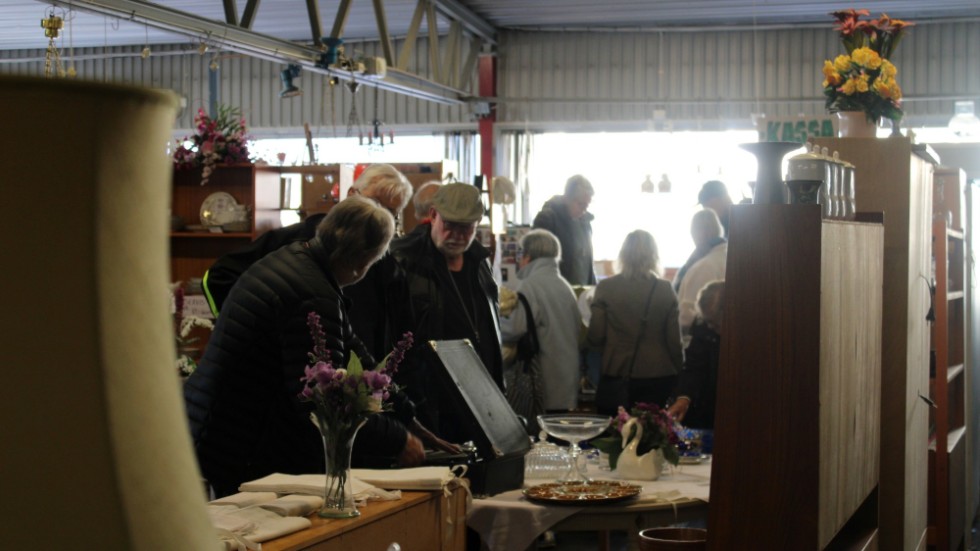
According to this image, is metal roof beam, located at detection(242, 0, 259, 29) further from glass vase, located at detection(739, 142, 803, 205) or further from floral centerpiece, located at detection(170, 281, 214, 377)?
glass vase, located at detection(739, 142, 803, 205)

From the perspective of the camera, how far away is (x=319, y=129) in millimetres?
14055

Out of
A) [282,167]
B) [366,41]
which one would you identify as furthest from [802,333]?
[366,41]

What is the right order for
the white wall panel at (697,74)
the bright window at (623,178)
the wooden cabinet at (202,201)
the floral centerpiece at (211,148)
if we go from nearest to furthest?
the floral centerpiece at (211,148)
the wooden cabinet at (202,201)
the white wall panel at (697,74)
the bright window at (623,178)

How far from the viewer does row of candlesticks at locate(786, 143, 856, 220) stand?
2859 mm

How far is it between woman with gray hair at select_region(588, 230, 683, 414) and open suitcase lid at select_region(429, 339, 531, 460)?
236cm

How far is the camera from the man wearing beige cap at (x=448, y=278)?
161 inches

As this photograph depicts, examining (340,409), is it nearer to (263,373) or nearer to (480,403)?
(263,373)

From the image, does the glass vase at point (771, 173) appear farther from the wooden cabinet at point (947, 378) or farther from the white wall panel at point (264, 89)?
the white wall panel at point (264, 89)

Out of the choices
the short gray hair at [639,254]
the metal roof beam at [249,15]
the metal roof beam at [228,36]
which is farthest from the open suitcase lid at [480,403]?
the metal roof beam at [249,15]

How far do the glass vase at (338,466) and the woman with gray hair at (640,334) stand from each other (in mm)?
3491

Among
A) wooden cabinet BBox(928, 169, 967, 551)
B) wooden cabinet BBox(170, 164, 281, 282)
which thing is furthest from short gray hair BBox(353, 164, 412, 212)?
wooden cabinet BBox(170, 164, 281, 282)

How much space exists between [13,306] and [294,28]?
13.0m

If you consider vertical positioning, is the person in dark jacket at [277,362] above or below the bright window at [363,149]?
below

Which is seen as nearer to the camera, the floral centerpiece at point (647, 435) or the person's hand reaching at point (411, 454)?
the person's hand reaching at point (411, 454)
